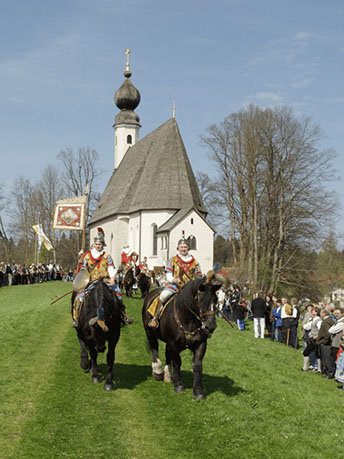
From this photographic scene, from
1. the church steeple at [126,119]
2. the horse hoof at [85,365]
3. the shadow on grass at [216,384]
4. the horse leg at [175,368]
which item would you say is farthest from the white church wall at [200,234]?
the horse leg at [175,368]

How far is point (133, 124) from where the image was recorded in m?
72.5

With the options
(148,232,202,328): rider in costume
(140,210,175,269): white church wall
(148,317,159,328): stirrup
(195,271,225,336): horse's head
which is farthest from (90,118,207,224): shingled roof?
(195,271,225,336): horse's head

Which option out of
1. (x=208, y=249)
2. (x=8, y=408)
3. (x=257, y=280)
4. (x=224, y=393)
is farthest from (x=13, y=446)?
(x=208, y=249)

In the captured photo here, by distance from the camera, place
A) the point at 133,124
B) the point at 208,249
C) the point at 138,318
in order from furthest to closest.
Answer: the point at 133,124, the point at 208,249, the point at 138,318

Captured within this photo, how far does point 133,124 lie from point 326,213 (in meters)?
36.4

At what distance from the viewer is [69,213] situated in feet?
77.9

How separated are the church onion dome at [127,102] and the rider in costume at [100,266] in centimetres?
6333

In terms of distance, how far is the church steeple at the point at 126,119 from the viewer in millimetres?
72188

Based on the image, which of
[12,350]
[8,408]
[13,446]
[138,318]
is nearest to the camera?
[13,446]

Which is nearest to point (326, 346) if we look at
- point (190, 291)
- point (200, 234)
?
point (190, 291)

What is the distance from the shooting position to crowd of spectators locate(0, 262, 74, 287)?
141 feet

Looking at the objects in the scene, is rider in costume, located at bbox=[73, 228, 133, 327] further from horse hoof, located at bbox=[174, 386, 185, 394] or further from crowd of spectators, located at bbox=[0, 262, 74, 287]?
crowd of spectators, located at bbox=[0, 262, 74, 287]

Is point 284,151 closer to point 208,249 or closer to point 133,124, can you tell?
point 208,249

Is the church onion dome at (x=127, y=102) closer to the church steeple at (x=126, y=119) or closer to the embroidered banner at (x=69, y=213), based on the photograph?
the church steeple at (x=126, y=119)
